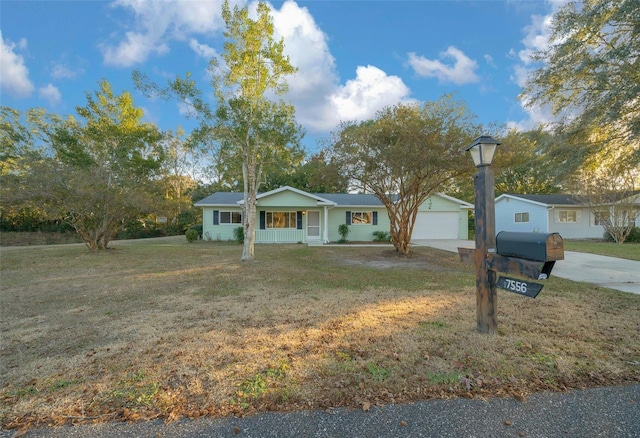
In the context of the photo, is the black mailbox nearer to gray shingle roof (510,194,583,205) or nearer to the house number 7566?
the house number 7566

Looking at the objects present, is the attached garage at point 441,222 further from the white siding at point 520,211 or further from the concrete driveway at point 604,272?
the concrete driveway at point 604,272

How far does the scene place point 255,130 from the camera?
9.72m

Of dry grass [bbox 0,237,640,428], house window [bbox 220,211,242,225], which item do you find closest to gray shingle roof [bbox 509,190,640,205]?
dry grass [bbox 0,237,640,428]

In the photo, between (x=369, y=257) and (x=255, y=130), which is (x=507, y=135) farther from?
(x=255, y=130)

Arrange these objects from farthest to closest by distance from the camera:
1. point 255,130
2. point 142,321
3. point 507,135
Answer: point 507,135
point 255,130
point 142,321

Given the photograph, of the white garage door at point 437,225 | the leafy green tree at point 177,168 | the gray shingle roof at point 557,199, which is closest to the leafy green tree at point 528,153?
the white garage door at point 437,225

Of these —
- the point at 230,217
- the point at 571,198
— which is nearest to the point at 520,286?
the point at 230,217

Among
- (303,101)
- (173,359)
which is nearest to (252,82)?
(303,101)

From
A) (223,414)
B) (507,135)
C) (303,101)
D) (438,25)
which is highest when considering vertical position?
(438,25)

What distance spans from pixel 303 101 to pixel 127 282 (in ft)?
29.1

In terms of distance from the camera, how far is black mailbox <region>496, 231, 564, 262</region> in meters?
2.85

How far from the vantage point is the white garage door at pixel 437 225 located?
68.1 feet

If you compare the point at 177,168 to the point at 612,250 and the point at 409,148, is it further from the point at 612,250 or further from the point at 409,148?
the point at 612,250

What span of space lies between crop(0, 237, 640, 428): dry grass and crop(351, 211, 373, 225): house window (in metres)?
12.9
